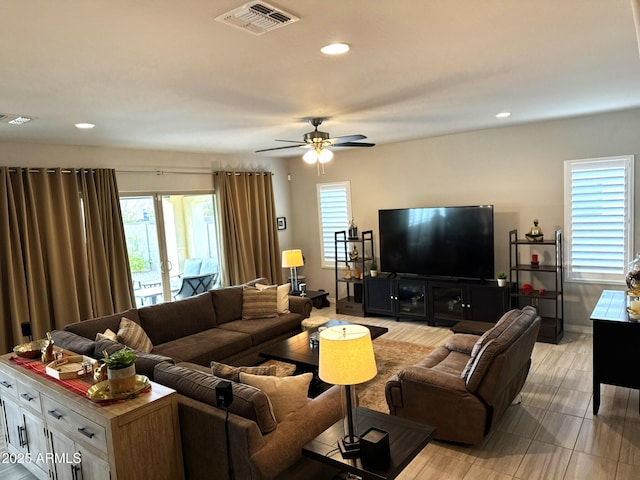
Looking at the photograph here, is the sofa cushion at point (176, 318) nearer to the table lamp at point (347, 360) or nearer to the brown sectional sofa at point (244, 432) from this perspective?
the brown sectional sofa at point (244, 432)

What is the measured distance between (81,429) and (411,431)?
6.18ft

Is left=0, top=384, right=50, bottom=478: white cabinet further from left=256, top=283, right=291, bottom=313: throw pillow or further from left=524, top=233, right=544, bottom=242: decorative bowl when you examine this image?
left=524, top=233, right=544, bottom=242: decorative bowl

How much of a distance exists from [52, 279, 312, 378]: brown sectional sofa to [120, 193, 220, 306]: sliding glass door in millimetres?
1238

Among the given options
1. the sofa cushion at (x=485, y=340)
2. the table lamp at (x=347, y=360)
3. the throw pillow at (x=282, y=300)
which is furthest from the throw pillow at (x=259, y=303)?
the table lamp at (x=347, y=360)

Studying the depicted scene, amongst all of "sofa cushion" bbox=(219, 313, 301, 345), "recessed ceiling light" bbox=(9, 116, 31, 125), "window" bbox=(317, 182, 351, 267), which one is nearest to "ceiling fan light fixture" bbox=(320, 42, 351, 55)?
"recessed ceiling light" bbox=(9, 116, 31, 125)

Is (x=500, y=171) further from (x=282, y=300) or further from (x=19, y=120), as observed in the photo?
(x=19, y=120)

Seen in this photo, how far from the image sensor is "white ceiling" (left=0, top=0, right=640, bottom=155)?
6.50ft

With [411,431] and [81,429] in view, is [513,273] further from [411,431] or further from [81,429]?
[81,429]

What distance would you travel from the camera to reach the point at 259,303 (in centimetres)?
541

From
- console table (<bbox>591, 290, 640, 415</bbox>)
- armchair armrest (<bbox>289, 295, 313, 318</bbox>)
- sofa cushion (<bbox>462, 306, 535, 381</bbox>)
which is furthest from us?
armchair armrest (<bbox>289, 295, 313, 318</bbox>)

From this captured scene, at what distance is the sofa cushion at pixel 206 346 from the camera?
4.30 metres

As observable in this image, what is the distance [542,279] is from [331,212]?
11.6ft

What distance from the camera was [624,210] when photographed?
5109 mm

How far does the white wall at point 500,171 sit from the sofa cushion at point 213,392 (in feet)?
15.3
